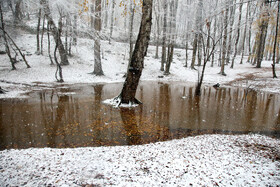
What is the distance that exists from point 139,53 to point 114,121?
10.6ft

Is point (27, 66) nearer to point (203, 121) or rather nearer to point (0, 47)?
point (0, 47)

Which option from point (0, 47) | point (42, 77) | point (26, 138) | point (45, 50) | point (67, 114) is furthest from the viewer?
point (45, 50)

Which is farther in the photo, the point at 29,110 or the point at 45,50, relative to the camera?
the point at 45,50

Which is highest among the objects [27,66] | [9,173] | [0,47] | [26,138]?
[0,47]

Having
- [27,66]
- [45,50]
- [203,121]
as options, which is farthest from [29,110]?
[45,50]

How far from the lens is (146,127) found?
17.4 feet

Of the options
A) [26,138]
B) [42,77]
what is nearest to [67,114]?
[26,138]

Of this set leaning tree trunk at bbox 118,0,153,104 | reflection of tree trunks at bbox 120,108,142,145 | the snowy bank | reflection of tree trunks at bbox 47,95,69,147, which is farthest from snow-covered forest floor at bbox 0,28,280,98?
the snowy bank

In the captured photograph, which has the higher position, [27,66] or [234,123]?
[27,66]

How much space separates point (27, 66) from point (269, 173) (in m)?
18.4

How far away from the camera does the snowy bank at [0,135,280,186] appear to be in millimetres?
2320

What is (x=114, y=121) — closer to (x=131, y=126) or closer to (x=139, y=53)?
(x=131, y=126)

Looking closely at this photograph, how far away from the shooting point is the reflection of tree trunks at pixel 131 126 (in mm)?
4398

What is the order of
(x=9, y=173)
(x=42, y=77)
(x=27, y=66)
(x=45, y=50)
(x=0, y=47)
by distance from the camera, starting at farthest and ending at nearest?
(x=45, y=50), (x=0, y=47), (x=27, y=66), (x=42, y=77), (x=9, y=173)
